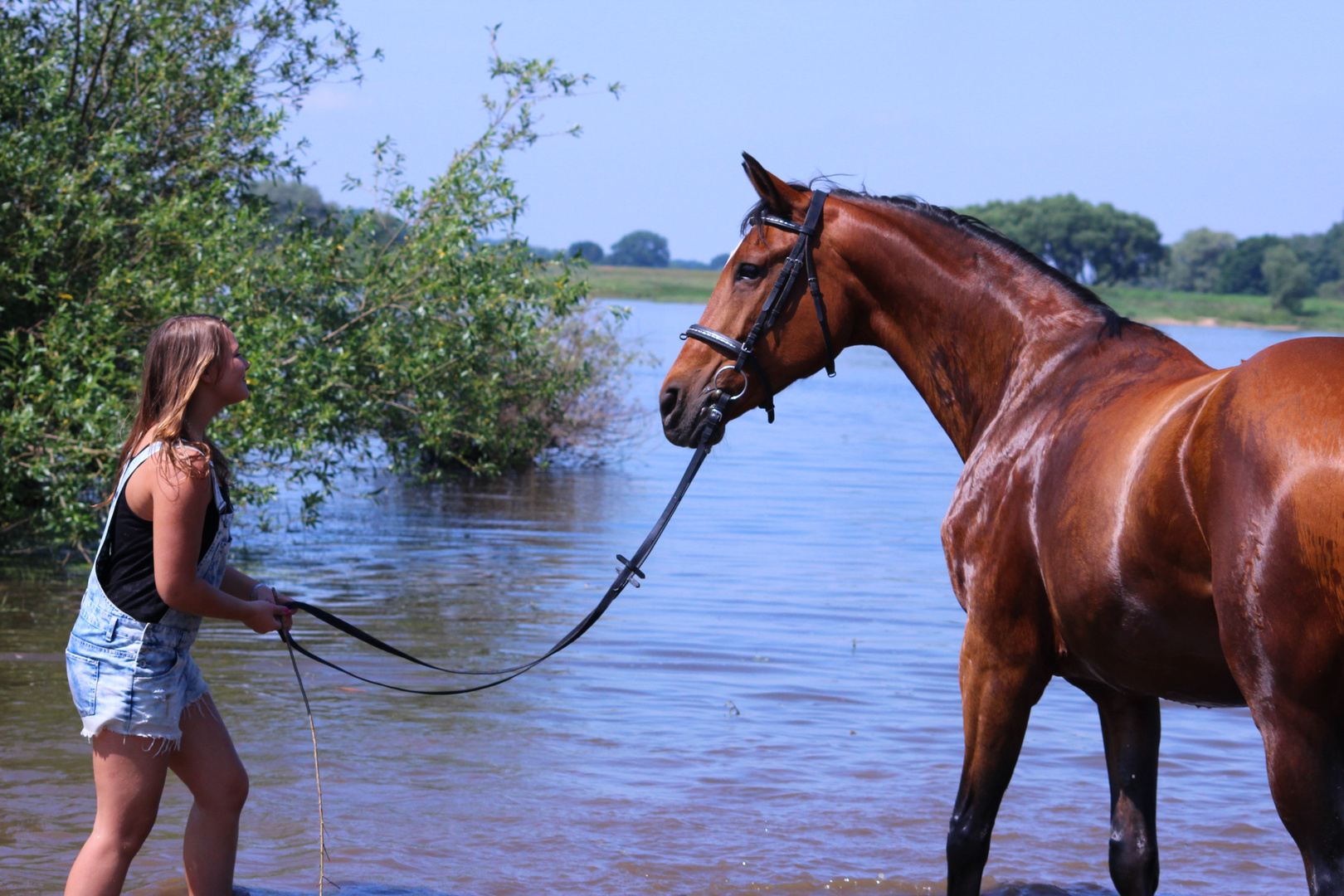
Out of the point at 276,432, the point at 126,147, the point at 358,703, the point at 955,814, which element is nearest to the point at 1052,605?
the point at 955,814

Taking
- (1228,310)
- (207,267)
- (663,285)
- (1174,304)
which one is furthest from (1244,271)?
(207,267)

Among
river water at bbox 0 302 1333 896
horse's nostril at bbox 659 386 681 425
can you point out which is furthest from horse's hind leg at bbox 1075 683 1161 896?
horse's nostril at bbox 659 386 681 425

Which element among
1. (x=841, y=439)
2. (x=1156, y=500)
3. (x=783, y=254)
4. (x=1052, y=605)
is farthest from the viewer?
(x=841, y=439)

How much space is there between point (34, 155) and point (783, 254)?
6821 mm

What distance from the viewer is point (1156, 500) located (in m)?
2.60

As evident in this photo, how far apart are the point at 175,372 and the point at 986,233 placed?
7.88 feet

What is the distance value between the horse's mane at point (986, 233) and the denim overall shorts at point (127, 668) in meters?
2.03

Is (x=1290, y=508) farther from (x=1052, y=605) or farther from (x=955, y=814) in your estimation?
(x=955, y=814)

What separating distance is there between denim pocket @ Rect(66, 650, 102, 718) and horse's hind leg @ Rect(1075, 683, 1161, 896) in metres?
2.64

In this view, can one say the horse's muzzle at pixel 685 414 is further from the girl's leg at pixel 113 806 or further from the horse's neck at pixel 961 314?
the girl's leg at pixel 113 806

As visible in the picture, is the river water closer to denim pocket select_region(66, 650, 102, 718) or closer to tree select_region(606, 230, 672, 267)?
denim pocket select_region(66, 650, 102, 718)

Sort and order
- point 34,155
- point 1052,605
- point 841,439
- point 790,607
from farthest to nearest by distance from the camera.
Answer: point 841,439 < point 790,607 < point 34,155 < point 1052,605

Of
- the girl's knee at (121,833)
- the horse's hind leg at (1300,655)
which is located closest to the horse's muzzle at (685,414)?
the horse's hind leg at (1300,655)

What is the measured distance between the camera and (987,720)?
3201 millimetres
